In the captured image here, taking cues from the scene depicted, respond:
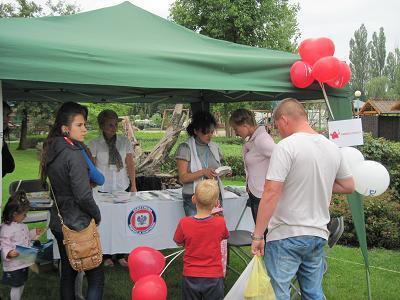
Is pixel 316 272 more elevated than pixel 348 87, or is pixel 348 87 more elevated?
pixel 348 87

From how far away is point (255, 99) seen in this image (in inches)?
209

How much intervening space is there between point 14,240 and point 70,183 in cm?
83

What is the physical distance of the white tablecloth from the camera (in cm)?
372

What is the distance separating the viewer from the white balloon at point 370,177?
3.18 m

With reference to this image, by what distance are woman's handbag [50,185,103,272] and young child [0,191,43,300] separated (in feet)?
1.98

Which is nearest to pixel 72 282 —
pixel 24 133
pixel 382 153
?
pixel 382 153

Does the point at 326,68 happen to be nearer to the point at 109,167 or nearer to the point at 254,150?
the point at 254,150

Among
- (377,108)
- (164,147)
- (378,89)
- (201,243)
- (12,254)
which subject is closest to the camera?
(201,243)

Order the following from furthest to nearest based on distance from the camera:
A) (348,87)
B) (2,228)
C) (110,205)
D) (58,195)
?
1. (110,205)
2. (348,87)
3. (2,228)
4. (58,195)

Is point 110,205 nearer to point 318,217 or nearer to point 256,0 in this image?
point 318,217

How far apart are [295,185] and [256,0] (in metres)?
14.4

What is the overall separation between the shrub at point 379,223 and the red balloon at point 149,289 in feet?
13.0

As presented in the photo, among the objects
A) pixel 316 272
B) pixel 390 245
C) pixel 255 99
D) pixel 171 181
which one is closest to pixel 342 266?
pixel 390 245

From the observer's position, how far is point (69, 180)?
102 inches
